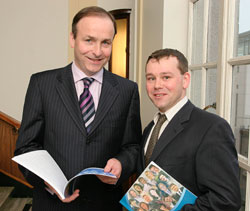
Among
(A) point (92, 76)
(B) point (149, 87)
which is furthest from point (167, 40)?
(B) point (149, 87)

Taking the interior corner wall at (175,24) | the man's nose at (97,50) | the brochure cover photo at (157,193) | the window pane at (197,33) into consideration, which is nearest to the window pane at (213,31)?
the window pane at (197,33)

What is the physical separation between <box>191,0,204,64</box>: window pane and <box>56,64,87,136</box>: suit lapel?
3.97 ft

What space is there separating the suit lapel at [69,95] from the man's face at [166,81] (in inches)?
15.5

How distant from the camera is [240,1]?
1.50 meters

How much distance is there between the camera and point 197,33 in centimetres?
238

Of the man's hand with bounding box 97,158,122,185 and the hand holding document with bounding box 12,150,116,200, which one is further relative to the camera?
the man's hand with bounding box 97,158,122,185

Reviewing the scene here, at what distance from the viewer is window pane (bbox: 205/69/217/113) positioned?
1941 mm

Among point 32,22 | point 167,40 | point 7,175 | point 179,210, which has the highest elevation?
point 32,22

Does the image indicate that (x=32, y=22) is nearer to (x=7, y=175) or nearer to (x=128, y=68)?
(x=128, y=68)

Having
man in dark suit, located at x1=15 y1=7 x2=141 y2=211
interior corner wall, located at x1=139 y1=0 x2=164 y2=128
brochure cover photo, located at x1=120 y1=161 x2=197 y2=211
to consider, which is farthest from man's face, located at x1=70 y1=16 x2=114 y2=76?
interior corner wall, located at x1=139 y1=0 x2=164 y2=128

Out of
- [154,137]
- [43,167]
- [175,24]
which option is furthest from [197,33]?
[43,167]

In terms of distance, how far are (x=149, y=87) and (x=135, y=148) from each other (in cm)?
41

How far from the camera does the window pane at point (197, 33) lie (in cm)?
228

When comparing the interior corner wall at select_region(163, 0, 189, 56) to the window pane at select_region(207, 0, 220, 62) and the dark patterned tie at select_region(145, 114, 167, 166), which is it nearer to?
the window pane at select_region(207, 0, 220, 62)
